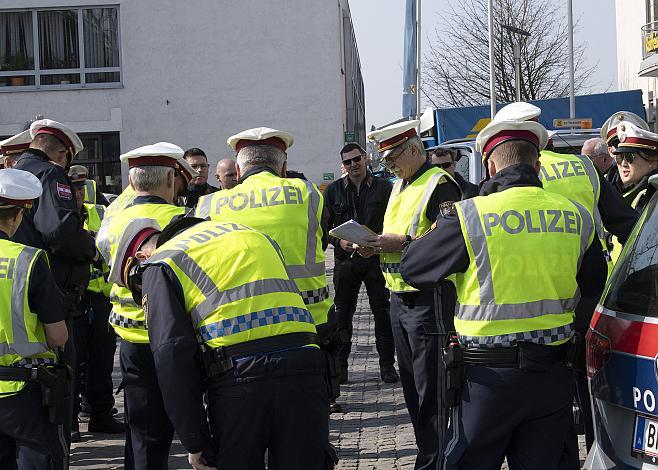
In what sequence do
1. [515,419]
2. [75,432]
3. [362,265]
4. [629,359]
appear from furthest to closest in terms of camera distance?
1. [362,265]
2. [75,432]
3. [515,419]
4. [629,359]

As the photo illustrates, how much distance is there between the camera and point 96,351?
805 cm

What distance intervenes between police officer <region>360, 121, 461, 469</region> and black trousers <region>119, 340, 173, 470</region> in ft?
5.01

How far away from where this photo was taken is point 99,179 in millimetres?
27547

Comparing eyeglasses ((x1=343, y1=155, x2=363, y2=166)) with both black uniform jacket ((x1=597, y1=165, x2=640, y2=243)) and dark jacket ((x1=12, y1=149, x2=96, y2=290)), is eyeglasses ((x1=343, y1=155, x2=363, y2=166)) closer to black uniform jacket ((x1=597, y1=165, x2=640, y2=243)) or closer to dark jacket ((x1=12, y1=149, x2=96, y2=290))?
dark jacket ((x1=12, y1=149, x2=96, y2=290))

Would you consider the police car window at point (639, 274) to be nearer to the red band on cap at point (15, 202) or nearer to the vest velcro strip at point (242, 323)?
the vest velcro strip at point (242, 323)

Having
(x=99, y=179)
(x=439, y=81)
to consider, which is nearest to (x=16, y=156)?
(x=99, y=179)

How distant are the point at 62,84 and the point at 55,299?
2438 centimetres

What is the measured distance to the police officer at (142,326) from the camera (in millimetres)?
5047

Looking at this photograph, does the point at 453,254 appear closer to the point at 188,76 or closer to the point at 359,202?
the point at 359,202

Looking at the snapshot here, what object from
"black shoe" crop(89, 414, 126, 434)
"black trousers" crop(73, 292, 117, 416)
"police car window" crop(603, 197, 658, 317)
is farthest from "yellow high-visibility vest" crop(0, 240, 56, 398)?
"black shoe" crop(89, 414, 126, 434)

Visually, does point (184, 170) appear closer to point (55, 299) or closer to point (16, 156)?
point (55, 299)

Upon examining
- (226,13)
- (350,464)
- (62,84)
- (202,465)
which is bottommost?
(350,464)

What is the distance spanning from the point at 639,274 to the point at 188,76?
25.1 meters

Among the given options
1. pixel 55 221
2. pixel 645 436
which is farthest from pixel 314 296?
pixel 645 436
